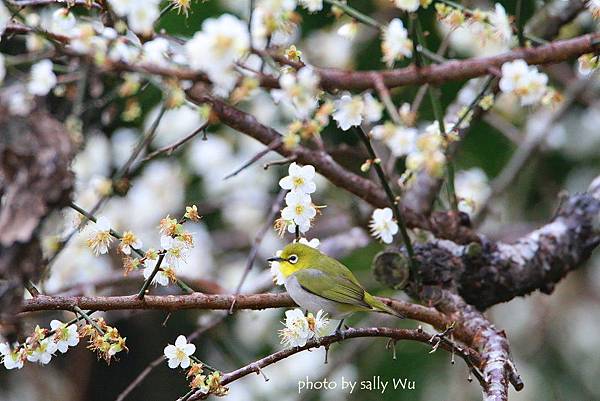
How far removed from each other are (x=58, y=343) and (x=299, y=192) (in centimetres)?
49

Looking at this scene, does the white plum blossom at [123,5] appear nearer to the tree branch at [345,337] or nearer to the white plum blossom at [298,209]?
the white plum blossom at [298,209]

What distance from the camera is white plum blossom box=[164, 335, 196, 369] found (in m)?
1.54

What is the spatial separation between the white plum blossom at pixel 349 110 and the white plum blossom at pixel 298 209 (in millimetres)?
208

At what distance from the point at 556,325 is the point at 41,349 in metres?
2.94

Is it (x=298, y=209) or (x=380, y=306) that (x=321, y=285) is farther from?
(x=298, y=209)

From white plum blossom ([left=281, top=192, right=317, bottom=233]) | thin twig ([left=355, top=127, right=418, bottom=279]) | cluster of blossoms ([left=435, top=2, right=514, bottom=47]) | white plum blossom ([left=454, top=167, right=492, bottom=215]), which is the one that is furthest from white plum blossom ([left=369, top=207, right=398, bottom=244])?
white plum blossom ([left=454, top=167, right=492, bottom=215])

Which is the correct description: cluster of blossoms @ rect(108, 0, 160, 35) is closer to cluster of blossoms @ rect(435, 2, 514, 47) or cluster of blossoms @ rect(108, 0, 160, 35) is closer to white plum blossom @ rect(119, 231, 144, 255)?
white plum blossom @ rect(119, 231, 144, 255)

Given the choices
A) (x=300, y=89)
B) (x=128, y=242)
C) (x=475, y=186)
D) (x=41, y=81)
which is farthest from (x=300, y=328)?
(x=475, y=186)

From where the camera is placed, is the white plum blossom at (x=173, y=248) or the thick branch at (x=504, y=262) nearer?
the white plum blossom at (x=173, y=248)

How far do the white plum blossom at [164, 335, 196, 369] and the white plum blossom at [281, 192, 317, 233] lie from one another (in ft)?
0.93

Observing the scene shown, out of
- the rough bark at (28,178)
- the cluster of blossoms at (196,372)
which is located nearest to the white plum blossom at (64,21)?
the rough bark at (28,178)

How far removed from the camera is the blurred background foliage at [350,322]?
3477 millimetres

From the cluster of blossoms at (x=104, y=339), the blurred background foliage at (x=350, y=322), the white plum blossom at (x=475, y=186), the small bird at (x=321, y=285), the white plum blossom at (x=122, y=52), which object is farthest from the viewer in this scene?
the blurred background foliage at (x=350, y=322)

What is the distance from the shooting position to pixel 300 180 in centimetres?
162
